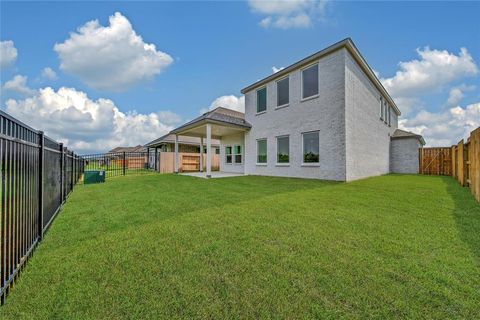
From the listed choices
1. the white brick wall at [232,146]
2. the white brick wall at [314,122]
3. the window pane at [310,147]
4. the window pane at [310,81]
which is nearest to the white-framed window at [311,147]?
the window pane at [310,147]

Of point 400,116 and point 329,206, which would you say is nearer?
point 329,206

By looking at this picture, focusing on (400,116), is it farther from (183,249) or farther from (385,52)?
(183,249)

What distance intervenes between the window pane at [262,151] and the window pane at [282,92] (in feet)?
8.89

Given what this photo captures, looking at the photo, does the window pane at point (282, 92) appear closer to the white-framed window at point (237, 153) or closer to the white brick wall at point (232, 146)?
the white brick wall at point (232, 146)

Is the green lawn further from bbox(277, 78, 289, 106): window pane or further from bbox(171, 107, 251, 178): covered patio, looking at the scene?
bbox(277, 78, 289, 106): window pane

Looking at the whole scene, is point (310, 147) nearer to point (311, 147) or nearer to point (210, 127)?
point (311, 147)

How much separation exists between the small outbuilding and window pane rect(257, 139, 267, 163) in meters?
11.5

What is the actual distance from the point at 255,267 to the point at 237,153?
13890 millimetres

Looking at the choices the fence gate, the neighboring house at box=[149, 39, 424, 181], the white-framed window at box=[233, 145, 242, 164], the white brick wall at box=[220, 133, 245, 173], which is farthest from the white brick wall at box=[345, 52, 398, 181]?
the white-framed window at box=[233, 145, 242, 164]

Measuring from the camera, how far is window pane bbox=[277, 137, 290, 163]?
474 inches

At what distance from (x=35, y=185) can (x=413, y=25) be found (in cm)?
1505

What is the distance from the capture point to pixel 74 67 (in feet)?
35.6

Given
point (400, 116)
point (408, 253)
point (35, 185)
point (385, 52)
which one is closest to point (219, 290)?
point (408, 253)

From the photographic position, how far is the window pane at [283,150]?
12045 mm
